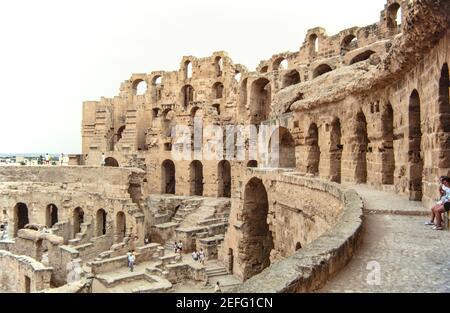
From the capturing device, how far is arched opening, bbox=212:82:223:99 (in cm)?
3747

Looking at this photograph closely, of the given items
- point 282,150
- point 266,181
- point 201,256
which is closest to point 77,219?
point 201,256

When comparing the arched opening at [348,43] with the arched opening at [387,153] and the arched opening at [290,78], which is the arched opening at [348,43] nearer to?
the arched opening at [290,78]

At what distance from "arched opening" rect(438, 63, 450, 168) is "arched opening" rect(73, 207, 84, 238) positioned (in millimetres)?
24315

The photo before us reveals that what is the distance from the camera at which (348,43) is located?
29.3 metres

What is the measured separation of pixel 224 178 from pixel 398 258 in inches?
1028

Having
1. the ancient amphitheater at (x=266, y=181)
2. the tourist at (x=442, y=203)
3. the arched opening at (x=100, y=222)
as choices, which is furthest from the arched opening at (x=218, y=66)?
the tourist at (x=442, y=203)

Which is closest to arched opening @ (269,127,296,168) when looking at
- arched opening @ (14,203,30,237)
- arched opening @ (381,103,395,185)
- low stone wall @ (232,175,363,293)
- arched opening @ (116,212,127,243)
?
arched opening @ (381,103,395,185)

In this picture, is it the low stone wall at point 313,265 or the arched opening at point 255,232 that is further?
the arched opening at point 255,232

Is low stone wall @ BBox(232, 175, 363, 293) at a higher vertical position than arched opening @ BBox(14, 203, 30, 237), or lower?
higher

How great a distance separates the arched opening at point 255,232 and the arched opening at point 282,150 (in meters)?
2.50

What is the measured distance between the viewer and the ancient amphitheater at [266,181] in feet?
19.9

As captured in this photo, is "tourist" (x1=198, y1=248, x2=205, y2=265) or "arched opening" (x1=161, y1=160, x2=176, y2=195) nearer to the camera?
"tourist" (x1=198, y1=248, x2=205, y2=265)

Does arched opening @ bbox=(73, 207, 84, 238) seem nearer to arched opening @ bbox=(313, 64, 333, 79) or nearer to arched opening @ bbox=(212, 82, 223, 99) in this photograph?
arched opening @ bbox=(212, 82, 223, 99)
